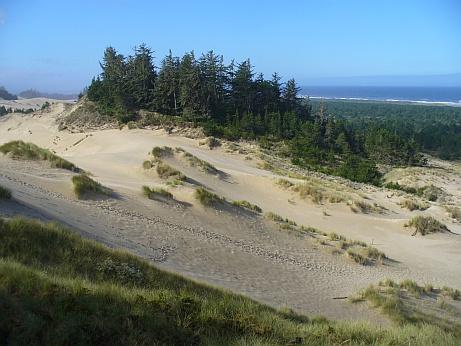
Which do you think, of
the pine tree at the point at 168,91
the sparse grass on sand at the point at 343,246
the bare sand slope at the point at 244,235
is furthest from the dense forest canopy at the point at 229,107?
the sparse grass on sand at the point at 343,246

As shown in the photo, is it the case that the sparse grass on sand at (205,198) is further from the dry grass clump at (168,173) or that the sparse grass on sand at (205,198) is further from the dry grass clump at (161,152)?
the dry grass clump at (161,152)

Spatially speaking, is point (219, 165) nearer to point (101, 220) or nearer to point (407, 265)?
point (407, 265)

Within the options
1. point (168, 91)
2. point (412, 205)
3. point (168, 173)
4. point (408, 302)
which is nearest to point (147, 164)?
point (168, 173)

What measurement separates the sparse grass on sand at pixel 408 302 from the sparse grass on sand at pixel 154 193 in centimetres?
788

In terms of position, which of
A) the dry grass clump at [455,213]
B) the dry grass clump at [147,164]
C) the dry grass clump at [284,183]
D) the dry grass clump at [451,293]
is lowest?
the dry grass clump at [455,213]

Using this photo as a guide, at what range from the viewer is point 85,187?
15141 mm

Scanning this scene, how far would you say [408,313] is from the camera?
10805 mm

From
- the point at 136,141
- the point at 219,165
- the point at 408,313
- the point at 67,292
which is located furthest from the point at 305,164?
the point at 67,292

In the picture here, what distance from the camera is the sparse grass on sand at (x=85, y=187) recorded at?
14.9 m

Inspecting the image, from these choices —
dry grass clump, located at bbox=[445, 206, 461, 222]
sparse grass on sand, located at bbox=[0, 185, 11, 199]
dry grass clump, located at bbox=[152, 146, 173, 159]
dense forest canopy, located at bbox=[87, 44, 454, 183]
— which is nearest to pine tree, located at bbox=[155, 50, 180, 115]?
dense forest canopy, located at bbox=[87, 44, 454, 183]

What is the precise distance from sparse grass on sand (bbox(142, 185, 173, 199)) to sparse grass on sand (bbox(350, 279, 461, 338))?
25.9ft

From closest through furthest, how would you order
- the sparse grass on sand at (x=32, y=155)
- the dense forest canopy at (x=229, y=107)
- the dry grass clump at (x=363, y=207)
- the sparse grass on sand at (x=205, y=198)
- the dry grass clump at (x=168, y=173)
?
the sparse grass on sand at (x=205, y=198)
the sparse grass on sand at (x=32, y=155)
the dry grass clump at (x=168, y=173)
the dry grass clump at (x=363, y=207)
the dense forest canopy at (x=229, y=107)

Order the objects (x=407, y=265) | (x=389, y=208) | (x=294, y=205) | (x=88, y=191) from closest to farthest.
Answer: (x=88, y=191), (x=407, y=265), (x=294, y=205), (x=389, y=208)

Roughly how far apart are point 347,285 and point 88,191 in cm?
837
